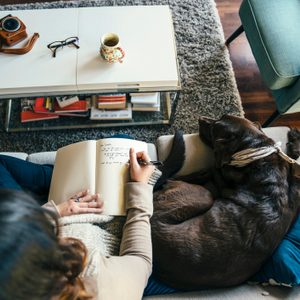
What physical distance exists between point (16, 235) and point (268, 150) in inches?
34.7

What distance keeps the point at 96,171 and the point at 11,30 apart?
69 centimetres

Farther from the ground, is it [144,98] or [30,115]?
[144,98]

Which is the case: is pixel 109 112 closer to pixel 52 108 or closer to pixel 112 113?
pixel 112 113

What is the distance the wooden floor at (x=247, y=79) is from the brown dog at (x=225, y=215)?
0.65 metres

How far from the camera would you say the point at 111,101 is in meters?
1.64

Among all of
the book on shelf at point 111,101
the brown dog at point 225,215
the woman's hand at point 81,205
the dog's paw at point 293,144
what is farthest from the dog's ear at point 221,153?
the book on shelf at point 111,101

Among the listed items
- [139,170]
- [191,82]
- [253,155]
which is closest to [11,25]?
[139,170]

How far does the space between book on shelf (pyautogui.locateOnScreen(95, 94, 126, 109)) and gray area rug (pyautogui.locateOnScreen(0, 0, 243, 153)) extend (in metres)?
0.15

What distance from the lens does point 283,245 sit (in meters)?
1.03

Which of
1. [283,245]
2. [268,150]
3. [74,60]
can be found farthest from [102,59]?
[283,245]

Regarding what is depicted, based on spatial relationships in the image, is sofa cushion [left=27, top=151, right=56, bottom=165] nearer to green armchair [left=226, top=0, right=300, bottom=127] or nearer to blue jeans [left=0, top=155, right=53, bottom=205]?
blue jeans [left=0, top=155, right=53, bottom=205]

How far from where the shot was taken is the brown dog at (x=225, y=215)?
0.99 meters

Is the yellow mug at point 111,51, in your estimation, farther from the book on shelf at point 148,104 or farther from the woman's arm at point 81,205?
the woman's arm at point 81,205

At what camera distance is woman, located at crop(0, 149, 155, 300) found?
502mm
